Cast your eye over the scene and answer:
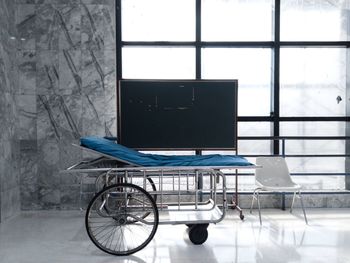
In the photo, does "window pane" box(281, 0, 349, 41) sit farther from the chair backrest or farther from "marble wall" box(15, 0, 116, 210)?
"marble wall" box(15, 0, 116, 210)

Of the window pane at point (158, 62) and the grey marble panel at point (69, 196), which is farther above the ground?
the window pane at point (158, 62)

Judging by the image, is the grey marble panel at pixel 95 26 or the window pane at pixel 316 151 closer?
the grey marble panel at pixel 95 26

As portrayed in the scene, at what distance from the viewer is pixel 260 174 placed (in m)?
4.27

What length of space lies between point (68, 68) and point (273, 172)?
9.32 feet

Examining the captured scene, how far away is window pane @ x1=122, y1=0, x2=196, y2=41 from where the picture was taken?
4.79m

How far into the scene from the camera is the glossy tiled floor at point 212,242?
296cm

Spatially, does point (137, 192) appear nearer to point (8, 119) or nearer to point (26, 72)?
point (8, 119)

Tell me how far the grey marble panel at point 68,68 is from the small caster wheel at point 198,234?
95.5 inches

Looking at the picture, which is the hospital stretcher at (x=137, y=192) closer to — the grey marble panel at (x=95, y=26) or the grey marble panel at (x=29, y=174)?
the grey marble panel at (x=29, y=174)

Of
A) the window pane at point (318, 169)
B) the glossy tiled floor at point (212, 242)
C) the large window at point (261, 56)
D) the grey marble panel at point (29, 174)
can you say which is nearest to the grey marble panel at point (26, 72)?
the grey marble panel at point (29, 174)

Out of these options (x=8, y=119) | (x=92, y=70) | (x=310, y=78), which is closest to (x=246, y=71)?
(x=310, y=78)

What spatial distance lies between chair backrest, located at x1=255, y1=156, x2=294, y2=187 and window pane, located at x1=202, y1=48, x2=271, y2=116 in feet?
2.50

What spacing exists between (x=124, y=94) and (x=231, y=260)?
7.44 ft

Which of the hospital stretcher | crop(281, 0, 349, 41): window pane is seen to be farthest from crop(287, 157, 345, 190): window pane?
the hospital stretcher
